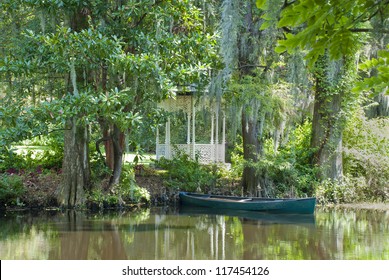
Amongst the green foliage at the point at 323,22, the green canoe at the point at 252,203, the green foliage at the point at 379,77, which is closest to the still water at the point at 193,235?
the green canoe at the point at 252,203

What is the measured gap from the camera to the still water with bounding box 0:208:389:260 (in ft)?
29.6

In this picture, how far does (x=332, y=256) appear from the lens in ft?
28.9

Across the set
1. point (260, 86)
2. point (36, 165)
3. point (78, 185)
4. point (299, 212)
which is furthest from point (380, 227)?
point (36, 165)

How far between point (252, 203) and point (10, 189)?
5.86 m

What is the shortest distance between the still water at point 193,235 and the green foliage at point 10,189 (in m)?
0.51

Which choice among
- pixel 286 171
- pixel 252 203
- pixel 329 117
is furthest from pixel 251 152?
pixel 329 117

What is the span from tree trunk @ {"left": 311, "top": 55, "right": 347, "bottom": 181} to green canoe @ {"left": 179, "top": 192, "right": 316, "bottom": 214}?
7.65 ft

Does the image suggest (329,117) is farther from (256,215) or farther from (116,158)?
(116,158)

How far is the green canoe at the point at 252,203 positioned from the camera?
13.5 metres

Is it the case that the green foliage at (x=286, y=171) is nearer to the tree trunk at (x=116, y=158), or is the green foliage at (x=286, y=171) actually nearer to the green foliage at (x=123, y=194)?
the green foliage at (x=123, y=194)

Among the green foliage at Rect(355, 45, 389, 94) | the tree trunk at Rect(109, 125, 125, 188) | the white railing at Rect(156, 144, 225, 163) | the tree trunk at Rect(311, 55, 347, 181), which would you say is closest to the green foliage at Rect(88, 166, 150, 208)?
the tree trunk at Rect(109, 125, 125, 188)

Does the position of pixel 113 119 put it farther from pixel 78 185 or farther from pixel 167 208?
pixel 167 208

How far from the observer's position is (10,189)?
13.5m

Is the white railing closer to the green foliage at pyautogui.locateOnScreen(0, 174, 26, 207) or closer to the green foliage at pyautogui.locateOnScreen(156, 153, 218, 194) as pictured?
the green foliage at pyautogui.locateOnScreen(156, 153, 218, 194)
